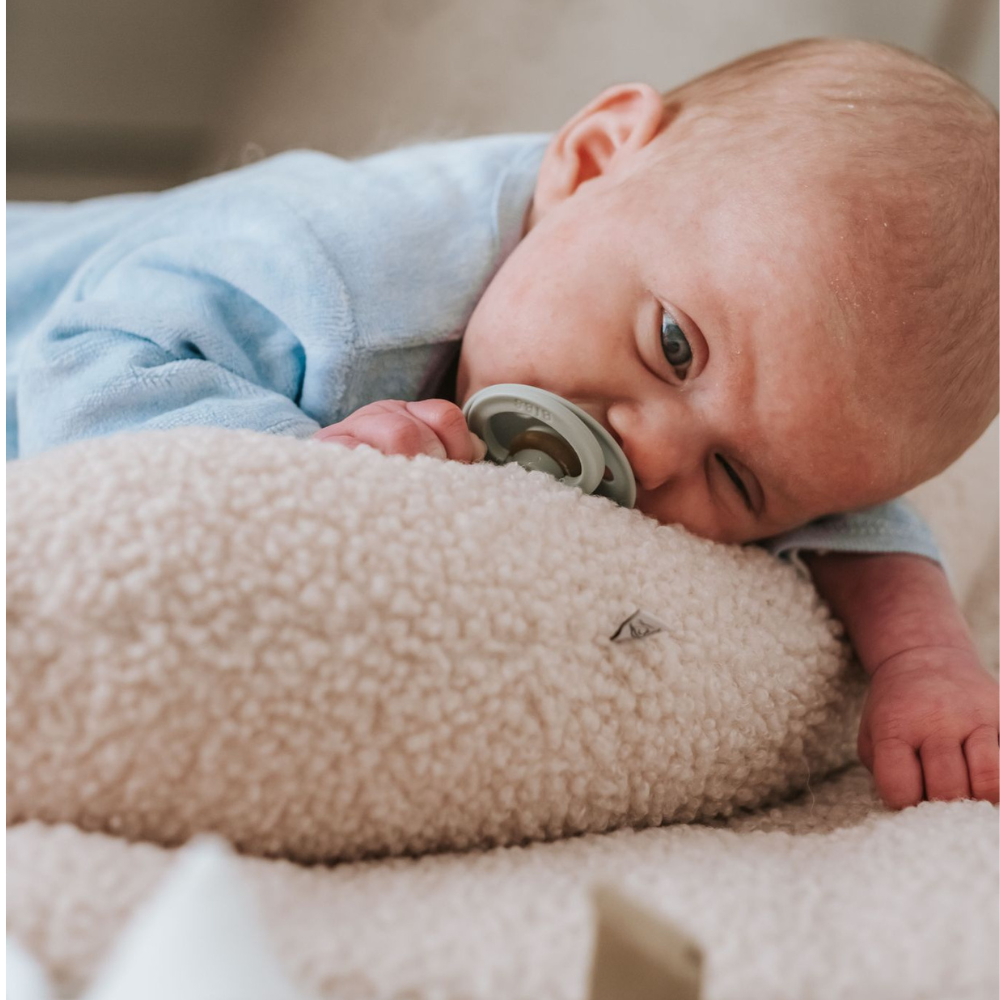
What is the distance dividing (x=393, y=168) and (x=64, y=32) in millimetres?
981

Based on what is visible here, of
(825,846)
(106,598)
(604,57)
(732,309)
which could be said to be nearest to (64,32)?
(604,57)

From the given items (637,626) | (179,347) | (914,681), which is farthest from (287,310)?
(914,681)

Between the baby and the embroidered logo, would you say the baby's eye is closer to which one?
the baby

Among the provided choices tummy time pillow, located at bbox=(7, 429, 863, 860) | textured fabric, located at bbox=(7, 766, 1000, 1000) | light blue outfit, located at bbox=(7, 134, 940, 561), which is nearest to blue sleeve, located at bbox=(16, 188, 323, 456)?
light blue outfit, located at bbox=(7, 134, 940, 561)

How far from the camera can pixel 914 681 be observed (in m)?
0.72

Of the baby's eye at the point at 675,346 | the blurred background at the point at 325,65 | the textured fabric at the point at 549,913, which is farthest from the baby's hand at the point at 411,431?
the blurred background at the point at 325,65

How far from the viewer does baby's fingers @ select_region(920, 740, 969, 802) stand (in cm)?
63

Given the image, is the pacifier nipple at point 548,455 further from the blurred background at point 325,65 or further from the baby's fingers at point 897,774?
the blurred background at point 325,65

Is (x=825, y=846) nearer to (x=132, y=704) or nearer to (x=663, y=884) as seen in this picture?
(x=663, y=884)

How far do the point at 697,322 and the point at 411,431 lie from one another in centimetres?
21

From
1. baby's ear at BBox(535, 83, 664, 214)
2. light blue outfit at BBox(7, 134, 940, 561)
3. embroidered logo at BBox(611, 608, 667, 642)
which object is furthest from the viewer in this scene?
baby's ear at BBox(535, 83, 664, 214)

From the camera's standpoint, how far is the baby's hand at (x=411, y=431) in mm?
647

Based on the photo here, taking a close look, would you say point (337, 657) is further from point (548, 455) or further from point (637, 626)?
point (548, 455)

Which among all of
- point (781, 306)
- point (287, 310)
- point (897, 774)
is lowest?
point (897, 774)
